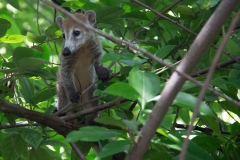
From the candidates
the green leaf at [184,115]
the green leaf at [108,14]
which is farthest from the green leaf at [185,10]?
the green leaf at [184,115]

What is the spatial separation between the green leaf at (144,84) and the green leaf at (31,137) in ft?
4.25

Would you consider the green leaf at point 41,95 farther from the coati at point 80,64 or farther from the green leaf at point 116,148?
the green leaf at point 116,148

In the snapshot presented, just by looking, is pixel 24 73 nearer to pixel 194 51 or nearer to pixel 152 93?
pixel 152 93

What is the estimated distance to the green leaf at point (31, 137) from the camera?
3290 millimetres

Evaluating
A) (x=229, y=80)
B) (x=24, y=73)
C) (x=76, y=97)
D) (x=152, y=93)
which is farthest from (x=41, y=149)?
(x=152, y=93)

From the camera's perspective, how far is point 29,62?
3.50 meters

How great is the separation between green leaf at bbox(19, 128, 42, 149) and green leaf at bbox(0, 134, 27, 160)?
27 cm

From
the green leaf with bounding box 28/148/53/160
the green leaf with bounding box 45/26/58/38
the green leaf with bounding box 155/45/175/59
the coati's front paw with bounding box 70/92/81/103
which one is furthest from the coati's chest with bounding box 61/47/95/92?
the green leaf with bounding box 155/45/175/59

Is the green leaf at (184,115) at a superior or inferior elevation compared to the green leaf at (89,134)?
inferior

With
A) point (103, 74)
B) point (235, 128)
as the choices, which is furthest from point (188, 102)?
point (103, 74)

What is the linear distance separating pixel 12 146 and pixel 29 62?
27.8 inches

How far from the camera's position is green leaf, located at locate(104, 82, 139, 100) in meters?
2.04

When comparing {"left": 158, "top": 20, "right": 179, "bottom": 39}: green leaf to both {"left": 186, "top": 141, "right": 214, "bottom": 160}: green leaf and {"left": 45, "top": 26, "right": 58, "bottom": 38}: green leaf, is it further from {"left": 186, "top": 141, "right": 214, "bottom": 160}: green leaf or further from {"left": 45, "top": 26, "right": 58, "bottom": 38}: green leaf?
{"left": 186, "top": 141, "right": 214, "bottom": 160}: green leaf

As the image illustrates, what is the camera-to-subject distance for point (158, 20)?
156 inches
